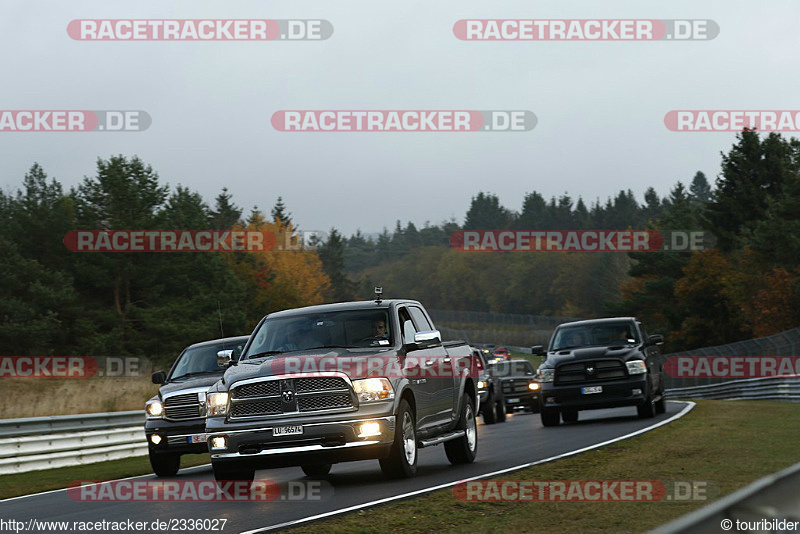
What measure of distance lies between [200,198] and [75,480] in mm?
97944

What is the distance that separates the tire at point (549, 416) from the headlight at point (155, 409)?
344 inches

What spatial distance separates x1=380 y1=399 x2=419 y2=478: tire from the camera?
42.9 ft

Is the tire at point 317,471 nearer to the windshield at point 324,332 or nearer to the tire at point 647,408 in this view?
the windshield at point 324,332

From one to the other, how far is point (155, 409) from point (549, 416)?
8992 millimetres

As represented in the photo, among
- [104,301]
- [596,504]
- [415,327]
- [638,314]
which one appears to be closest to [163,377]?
[415,327]

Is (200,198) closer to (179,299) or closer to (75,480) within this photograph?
(179,299)

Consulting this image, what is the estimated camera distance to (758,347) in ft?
156

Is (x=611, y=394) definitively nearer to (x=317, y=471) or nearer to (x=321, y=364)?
(x=317, y=471)

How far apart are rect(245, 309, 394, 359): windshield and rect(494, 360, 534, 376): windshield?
978 inches

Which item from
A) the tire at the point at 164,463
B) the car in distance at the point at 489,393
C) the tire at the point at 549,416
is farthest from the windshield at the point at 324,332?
the car in distance at the point at 489,393

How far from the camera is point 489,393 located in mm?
31141

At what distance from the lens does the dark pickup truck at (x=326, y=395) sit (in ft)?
41.6

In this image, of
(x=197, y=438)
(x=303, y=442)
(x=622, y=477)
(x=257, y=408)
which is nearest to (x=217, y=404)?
(x=257, y=408)

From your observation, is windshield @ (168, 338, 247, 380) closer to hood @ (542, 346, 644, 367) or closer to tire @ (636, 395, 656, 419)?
hood @ (542, 346, 644, 367)
